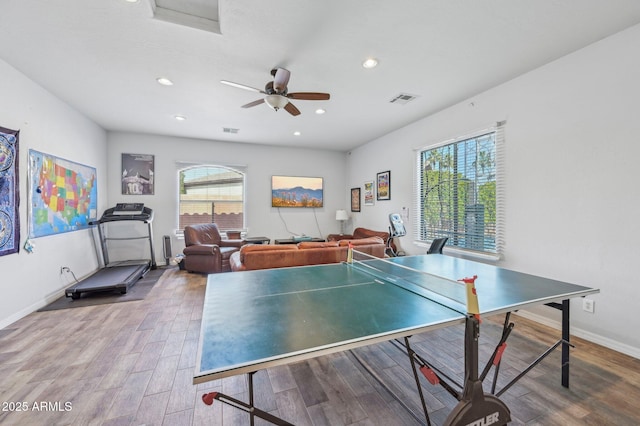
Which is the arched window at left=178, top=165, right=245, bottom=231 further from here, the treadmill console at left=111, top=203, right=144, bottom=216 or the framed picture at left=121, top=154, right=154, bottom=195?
the treadmill console at left=111, top=203, right=144, bottom=216

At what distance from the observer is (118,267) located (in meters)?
4.68

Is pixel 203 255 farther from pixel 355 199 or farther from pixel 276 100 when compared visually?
pixel 355 199

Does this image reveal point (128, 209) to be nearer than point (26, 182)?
No

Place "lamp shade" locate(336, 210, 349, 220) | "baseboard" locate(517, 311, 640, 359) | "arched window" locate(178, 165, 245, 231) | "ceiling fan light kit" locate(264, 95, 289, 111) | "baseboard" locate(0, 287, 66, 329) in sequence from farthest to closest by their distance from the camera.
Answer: "lamp shade" locate(336, 210, 349, 220) → "arched window" locate(178, 165, 245, 231) → "ceiling fan light kit" locate(264, 95, 289, 111) → "baseboard" locate(0, 287, 66, 329) → "baseboard" locate(517, 311, 640, 359)

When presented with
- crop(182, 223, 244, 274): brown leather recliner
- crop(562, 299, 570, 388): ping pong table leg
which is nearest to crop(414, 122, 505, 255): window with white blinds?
crop(562, 299, 570, 388): ping pong table leg

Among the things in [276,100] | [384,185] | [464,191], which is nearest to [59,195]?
[276,100]

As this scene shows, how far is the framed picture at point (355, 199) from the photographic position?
6.62 metres

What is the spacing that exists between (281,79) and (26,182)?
3.29m

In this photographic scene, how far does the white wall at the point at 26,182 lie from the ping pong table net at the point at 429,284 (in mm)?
3758

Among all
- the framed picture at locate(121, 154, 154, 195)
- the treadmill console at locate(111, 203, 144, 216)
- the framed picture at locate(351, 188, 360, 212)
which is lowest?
the treadmill console at locate(111, 203, 144, 216)

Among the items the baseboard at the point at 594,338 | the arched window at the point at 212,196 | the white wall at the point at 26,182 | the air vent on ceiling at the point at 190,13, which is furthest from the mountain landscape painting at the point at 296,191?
the baseboard at the point at 594,338

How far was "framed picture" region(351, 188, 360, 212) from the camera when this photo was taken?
662 cm

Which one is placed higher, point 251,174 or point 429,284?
point 251,174

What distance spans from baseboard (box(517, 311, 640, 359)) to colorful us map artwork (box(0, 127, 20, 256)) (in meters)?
5.87
